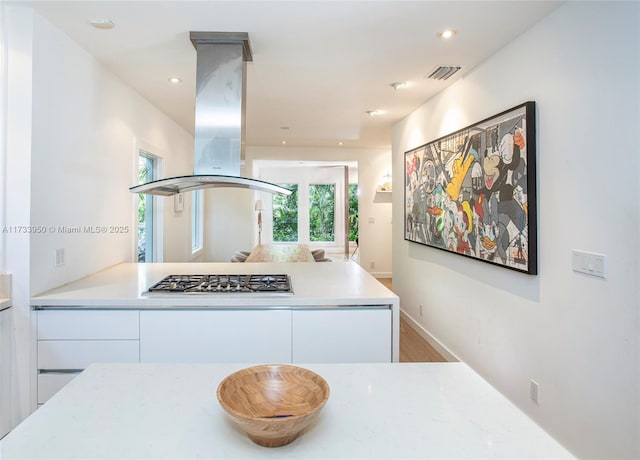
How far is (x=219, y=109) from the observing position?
229cm

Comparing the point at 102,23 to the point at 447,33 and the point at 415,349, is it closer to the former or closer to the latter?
the point at 447,33

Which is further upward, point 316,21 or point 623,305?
point 316,21

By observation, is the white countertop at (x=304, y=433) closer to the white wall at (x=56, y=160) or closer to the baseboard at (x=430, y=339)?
the white wall at (x=56, y=160)

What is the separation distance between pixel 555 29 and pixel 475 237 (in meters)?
1.38

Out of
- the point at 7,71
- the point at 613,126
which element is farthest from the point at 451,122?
the point at 7,71

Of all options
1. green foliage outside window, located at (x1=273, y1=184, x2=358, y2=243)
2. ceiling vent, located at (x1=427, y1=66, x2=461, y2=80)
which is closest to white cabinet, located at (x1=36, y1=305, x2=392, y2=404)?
ceiling vent, located at (x1=427, y1=66, x2=461, y2=80)

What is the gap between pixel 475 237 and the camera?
106 inches

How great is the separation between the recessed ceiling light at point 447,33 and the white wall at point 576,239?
0.44 m

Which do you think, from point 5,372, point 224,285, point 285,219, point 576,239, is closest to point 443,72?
point 576,239

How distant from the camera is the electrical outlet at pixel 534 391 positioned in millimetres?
2113

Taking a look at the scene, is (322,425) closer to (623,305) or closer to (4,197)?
(623,305)

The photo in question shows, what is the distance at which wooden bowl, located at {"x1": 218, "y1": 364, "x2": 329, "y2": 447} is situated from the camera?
71 centimetres

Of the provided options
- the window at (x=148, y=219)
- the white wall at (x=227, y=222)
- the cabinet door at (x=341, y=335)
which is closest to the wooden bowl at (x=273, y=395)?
the cabinet door at (x=341, y=335)

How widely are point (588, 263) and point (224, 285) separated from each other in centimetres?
193
